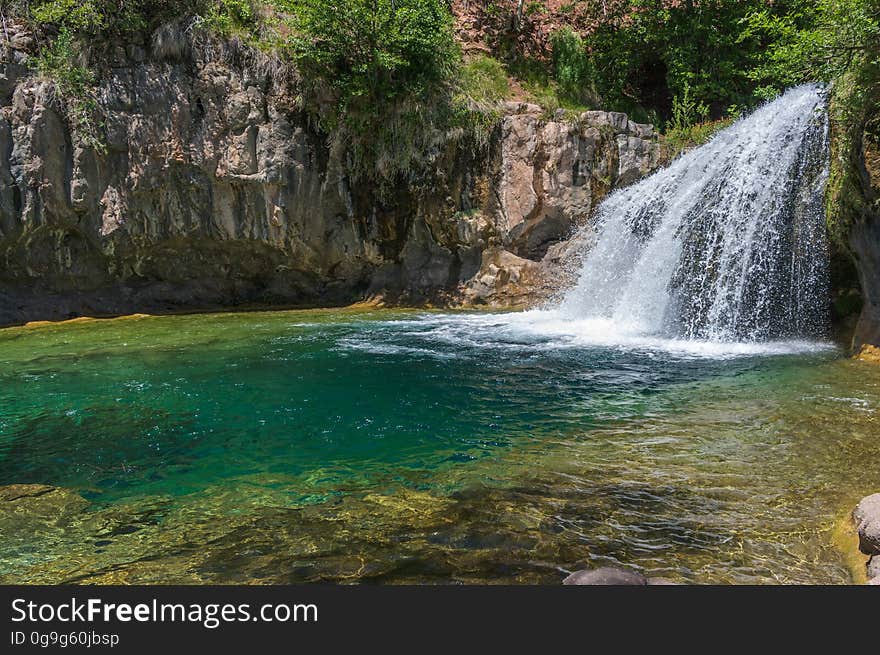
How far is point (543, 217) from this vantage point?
49.8 feet

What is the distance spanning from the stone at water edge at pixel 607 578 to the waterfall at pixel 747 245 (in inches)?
288

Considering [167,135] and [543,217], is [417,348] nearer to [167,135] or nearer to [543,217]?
[543,217]

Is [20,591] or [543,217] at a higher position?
[543,217]

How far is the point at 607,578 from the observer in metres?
2.54

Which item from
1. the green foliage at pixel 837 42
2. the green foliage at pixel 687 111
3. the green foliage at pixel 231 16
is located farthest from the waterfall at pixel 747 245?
the green foliage at pixel 231 16

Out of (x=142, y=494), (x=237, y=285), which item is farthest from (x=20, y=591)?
(x=237, y=285)

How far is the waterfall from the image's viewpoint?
9.09 metres

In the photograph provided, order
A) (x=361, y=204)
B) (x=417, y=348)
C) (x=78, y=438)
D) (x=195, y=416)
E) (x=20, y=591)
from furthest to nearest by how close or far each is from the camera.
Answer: (x=361, y=204)
(x=417, y=348)
(x=195, y=416)
(x=78, y=438)
(x=20, y=591)

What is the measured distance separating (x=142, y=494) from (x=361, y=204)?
506 inches

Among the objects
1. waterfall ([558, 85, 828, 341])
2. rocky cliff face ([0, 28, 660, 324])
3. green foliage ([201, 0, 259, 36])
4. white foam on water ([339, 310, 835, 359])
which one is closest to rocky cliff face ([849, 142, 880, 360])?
white foam on water ([339, 310, 835, 359])

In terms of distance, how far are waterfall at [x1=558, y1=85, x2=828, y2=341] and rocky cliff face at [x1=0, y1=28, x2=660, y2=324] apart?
4.12 metres

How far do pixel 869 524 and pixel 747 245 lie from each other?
729cm

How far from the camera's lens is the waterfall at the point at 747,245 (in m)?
9.09

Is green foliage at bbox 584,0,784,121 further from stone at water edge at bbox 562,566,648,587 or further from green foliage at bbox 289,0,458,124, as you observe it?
stone at water edge at bbox 562,566,648,587
